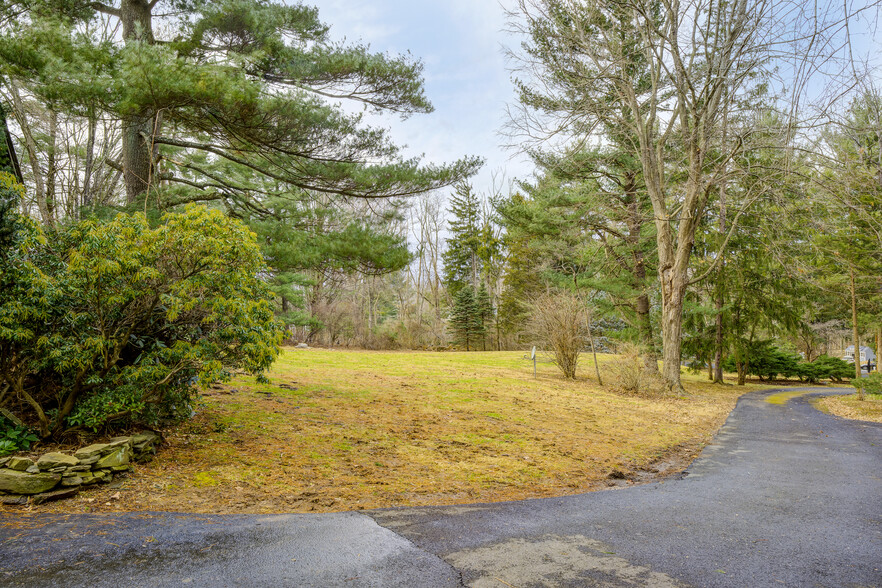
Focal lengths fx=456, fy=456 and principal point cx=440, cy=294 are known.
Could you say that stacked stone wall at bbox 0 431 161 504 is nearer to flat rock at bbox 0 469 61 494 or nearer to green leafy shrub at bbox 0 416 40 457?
flat rock at bbox 0 469 61 494

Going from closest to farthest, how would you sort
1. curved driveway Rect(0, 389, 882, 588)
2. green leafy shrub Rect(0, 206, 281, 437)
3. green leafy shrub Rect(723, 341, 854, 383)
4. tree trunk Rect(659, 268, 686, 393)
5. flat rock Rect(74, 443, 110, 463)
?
curved driveway Rect(0, 389, 882, 588) → flat rock Rect(74, 443, 110, 463) → green leafy shrub Rect(0, 206, 281, 437) → tree trunk Rect(659, 268, 686, 393) → green leafy shrub Rect(723, 341, 854, 383)

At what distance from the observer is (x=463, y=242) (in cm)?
3569

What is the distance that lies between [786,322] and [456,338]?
54.3 feet

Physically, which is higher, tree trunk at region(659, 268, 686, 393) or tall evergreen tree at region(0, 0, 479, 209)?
tall evergreen tree at region(0, 0, 479, 209)

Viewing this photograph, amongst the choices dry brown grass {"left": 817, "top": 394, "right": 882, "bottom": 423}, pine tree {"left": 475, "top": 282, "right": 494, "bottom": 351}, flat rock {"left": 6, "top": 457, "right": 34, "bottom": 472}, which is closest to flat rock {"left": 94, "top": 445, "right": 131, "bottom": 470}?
flat rock {"left": 6, "top": 457, "right": 34, "bottom": 472}

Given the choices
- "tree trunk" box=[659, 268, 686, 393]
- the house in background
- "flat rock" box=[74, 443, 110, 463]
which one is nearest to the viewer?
"flat rock" box=[74, 443, 110, 463]

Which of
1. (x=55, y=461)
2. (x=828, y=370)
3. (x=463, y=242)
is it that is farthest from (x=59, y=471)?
(x=463, y=242)

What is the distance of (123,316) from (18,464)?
4.82 ft

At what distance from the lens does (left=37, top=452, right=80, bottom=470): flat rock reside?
3727 millimetres

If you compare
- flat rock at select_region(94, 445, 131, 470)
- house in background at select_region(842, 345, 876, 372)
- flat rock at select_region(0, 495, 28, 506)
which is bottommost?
flat rock at select_region(0, 495, 28, 506)

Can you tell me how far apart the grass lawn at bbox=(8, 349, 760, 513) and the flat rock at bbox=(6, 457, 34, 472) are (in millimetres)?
461

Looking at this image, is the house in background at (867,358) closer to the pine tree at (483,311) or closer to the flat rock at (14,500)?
the pine tree at (483,311)

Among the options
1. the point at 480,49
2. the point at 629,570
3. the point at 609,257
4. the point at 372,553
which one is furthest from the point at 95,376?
the point at 609,257

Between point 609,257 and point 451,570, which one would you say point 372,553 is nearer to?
point 451,570
